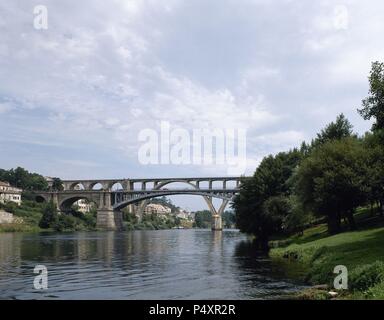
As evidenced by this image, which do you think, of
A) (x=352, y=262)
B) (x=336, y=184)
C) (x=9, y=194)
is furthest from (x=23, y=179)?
(x=352, y=262)

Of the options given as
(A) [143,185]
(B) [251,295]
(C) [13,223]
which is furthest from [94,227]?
(B) [251,295]

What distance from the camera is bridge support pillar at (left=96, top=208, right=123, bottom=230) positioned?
519ft

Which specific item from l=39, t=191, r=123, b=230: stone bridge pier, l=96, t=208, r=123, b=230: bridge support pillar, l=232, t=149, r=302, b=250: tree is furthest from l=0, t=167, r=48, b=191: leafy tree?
l=232, t=149, r=302, b=250: tree

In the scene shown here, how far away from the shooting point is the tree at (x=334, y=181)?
43.2 metres

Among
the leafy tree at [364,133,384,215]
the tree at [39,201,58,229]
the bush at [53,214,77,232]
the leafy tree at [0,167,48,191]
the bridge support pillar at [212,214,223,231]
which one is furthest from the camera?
the leafy tree at [0,167,48,191]

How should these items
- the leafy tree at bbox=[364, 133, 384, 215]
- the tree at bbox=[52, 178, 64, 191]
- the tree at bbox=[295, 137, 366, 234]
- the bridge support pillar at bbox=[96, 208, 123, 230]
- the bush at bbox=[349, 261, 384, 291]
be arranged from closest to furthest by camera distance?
the bush at bbox=[349, 261, 384, 291], the tree at bbox=[295, 137, 366, 234], the leafy tree at bbox=[364, 133, 384, 215], the bridge support pillar at bbox=[96, 208, 123, 230], the tree at bbox=[52, 178, 64, 191]

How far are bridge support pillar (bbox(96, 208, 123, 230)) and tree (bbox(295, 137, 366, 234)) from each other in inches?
4644

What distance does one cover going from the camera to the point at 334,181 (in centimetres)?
4312

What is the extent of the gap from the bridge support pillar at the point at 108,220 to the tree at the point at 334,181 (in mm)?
117951

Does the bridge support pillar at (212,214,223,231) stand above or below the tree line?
below

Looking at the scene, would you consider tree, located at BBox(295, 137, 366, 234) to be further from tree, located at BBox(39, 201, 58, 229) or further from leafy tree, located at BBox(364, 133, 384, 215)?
tree, located at BBox(39, 201, 58, 229)

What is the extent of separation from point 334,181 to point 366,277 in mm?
25085

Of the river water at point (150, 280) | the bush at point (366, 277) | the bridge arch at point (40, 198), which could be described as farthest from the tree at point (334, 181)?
the bridge arch at point (40, 198)

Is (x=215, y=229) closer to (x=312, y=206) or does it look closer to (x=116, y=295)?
(x=312, y=206)
